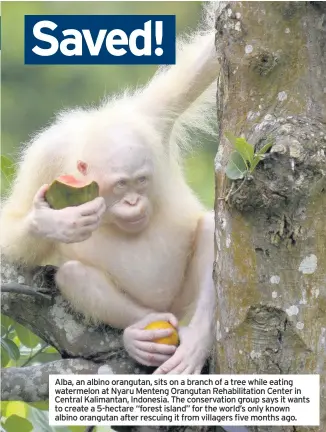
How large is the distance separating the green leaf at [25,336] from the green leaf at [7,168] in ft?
1.05

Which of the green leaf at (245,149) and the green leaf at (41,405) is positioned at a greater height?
the green leaf at (245,149)

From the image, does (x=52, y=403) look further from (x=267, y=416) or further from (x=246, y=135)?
(x=246, y=135)

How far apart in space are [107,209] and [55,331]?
0.25 m

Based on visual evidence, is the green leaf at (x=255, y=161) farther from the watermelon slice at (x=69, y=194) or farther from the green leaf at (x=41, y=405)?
the green leaf at (x=41, y=405)

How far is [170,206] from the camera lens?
1607 millimetres

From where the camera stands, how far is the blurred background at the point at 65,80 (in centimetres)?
146

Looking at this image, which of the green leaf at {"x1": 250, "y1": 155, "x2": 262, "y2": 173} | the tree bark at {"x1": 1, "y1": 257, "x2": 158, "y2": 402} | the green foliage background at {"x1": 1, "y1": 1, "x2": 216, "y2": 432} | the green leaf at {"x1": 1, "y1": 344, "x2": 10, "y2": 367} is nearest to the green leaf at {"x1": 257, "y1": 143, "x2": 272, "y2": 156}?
the green leaf at {"x1": 250, "y1": 155, "x2": 262, "y2": 173}

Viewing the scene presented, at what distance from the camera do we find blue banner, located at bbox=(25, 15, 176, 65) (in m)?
1.46

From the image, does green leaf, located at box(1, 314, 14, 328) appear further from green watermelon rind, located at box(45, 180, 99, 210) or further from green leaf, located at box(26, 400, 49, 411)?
green watermelon rind, located at box(45, 180, 99, 210)

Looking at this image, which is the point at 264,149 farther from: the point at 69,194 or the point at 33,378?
the point at 33,378

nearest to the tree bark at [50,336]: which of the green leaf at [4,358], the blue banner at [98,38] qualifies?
the green leaf at [4,358]

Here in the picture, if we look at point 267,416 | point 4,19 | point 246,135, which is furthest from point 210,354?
point 4,19

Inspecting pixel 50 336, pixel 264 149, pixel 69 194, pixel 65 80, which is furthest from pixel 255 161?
pixel 65 80

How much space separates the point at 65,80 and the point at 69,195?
3.12 feet
